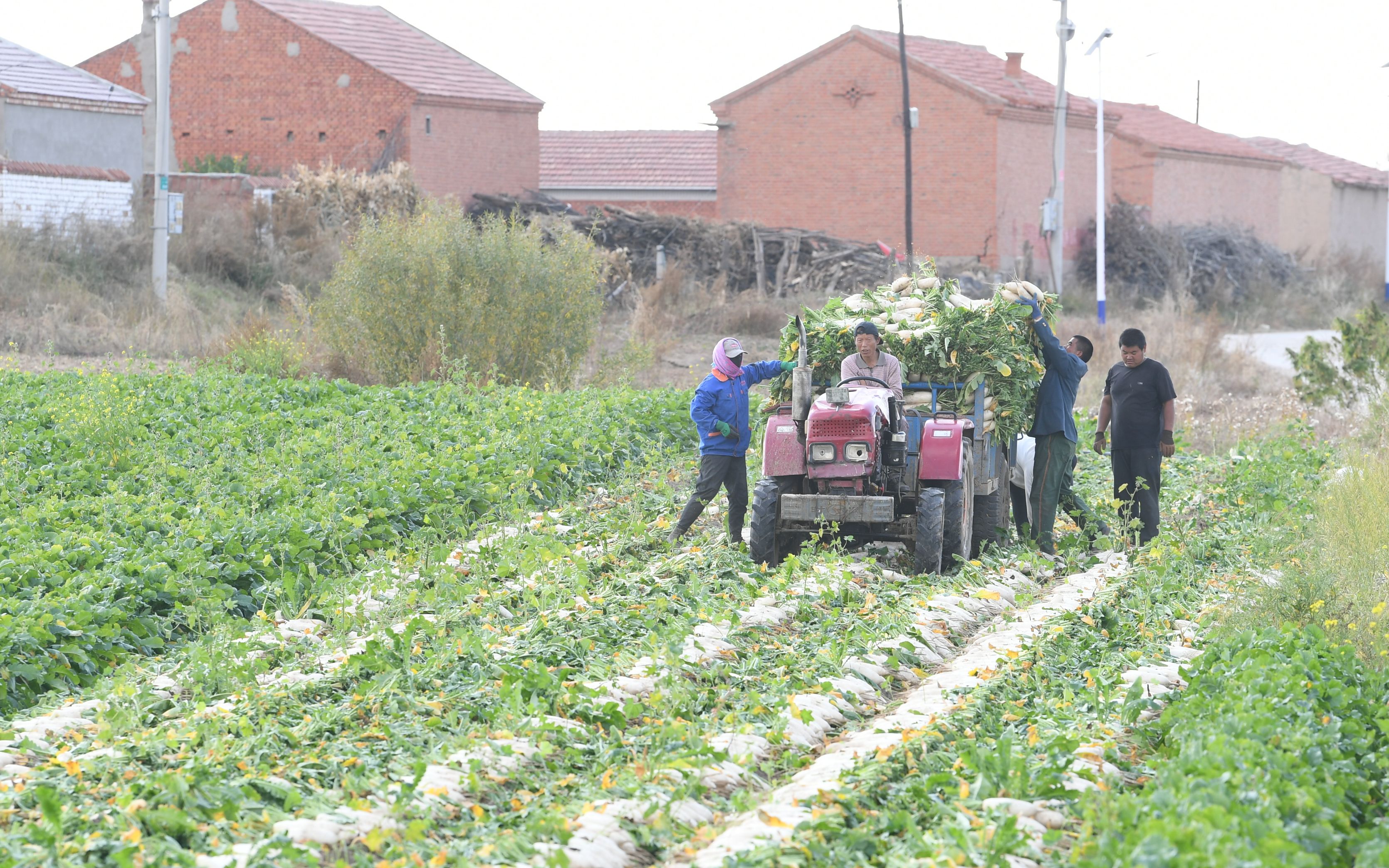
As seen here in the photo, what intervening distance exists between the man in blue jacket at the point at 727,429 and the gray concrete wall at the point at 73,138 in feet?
87.7

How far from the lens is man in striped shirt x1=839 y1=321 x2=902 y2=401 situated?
10.8 metres

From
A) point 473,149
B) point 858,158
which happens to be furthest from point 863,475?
point 858,158

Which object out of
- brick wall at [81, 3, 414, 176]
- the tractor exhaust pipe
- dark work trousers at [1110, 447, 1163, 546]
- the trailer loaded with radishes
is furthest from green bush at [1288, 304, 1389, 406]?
brick wall at [81, 3, 414, 176]

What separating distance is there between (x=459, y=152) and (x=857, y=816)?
3814cm

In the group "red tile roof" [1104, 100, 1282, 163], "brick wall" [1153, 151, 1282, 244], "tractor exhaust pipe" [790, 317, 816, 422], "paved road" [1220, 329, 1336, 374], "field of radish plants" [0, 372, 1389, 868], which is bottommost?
"field of radish plants" [0, 372, 1389, 868]

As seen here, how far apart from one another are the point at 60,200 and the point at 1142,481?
27090mm

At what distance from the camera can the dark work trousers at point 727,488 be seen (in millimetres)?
11305

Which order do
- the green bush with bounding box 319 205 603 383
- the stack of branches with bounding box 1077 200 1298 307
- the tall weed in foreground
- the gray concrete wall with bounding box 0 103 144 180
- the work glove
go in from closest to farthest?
1. the tall weed in foreground
2. the work glove
3. the green bush with bounding box 319 205 603 383
4. the gray concrete wall with bounding box 0 103 144 180
5. the stack of branches with bounding box 1077 200 1298 307

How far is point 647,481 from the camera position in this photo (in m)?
14.5

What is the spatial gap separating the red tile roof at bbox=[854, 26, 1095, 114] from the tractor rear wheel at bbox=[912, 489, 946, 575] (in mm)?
33604

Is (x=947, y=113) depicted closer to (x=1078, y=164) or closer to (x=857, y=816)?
(x=1078, y=164)

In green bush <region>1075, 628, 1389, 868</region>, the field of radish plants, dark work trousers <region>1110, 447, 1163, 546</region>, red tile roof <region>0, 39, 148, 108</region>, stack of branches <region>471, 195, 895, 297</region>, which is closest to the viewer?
green bush <region>1075, 628, 1389, 868</region>

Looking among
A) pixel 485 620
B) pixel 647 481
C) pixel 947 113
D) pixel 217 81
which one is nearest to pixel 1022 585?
pixel 485 620

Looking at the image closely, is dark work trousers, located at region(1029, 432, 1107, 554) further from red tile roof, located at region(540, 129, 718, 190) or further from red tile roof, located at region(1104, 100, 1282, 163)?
red tile roof, located at region(1104, 100, 1282, 163)
